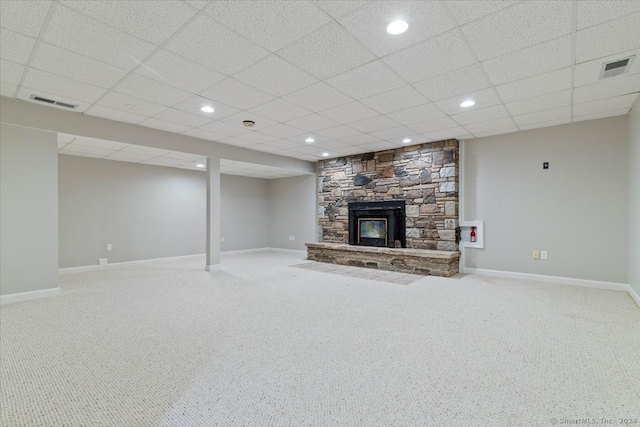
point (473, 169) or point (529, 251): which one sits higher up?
point (473, 169)

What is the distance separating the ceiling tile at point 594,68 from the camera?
8.61ft

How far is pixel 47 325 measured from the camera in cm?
295

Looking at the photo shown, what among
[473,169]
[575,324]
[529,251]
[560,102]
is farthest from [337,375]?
[473,169]

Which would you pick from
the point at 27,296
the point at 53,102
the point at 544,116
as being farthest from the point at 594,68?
the point at 27,296

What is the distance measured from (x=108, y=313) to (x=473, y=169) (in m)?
5.89

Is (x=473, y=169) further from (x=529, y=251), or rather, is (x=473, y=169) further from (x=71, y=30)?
(x=71, y=30)

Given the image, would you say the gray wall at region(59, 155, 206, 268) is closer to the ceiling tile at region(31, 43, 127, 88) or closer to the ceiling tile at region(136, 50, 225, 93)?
the ceiling tile at region(31, 43, 127, 88)

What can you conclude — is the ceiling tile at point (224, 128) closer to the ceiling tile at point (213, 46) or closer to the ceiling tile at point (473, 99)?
the ceiling tile at point (213, 46)

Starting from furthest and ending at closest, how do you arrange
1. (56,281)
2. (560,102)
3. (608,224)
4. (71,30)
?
1. (608,224)
2. (56,281)
3. (560,102)
4. (71,30)

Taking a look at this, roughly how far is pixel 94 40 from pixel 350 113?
2.81 metres

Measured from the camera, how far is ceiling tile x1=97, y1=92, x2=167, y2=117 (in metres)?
3.54

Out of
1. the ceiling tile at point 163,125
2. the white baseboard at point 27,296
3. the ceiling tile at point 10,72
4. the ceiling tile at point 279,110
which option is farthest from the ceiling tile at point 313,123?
the white baseboard at point 27,296

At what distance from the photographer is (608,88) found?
330cm

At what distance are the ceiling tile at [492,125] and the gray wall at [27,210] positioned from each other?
5999mm
